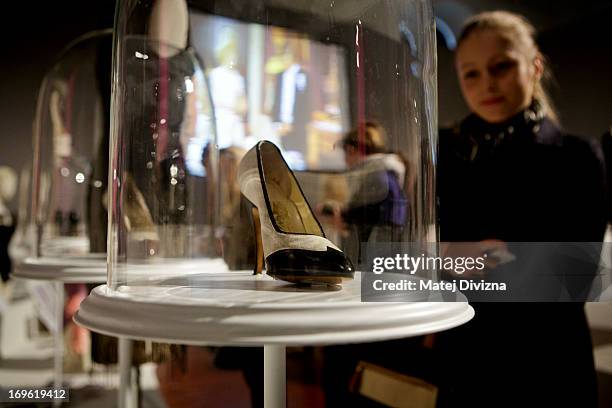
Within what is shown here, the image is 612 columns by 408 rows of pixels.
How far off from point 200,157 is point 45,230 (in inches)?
23.6

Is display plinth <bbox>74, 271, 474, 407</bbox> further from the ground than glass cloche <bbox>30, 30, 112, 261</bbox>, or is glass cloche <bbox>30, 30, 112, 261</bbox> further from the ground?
glass cloche <bbox>30, 30, 112, 261</bbox>

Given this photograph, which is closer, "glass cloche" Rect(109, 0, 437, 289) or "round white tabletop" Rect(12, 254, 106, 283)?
"glass cloche" Rect(109, 0, 437, 289)

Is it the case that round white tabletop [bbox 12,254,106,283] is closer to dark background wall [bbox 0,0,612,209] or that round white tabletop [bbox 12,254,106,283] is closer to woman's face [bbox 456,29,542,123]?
dark background wall [bbox 0,0,612,209]

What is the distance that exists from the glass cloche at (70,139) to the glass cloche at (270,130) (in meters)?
0.46

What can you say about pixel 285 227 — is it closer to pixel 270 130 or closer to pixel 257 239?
pixel 257 239

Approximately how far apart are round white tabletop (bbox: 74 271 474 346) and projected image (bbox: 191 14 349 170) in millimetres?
365

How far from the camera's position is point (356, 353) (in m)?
1.11

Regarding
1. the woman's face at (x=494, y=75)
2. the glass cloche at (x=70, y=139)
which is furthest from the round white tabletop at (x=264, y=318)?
the glass cloche at (x=70, y=139)

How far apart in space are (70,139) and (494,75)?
1025 millimetres

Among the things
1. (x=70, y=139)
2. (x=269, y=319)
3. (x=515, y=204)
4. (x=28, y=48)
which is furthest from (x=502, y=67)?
(x=28, y=48)

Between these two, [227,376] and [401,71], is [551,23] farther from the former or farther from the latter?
[227,376]

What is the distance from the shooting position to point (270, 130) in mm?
788

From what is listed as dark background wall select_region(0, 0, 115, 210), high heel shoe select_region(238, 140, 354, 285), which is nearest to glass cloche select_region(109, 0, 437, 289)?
high heel shoe select_region(238, 140, 354, 285)

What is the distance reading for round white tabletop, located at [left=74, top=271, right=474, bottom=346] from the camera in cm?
38
